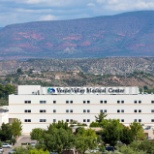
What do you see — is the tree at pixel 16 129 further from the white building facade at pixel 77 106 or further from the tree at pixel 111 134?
the tree at pixel 111 134

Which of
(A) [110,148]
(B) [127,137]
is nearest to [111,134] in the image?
(B) [127,137]

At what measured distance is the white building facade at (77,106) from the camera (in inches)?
4382

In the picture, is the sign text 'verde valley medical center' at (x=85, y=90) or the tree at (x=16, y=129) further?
the sign text 'verde valley medical center' at (x=85, y=90)

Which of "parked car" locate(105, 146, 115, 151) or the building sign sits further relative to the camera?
the building sign

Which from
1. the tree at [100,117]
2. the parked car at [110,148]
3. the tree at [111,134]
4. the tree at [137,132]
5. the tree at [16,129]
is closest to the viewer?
the parked car at [110,148]

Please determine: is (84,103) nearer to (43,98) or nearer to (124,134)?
(43,98)

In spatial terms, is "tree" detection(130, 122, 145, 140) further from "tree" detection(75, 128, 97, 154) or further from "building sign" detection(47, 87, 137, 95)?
"building sign" detection(47, 87, 137, 95)

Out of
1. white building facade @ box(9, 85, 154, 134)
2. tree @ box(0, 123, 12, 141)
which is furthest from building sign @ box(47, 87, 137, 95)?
tree @ box(0, 123, 12, 141)

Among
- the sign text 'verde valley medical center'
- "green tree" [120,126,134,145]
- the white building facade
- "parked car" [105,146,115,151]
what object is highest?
the sign text 'verde valley medical center'

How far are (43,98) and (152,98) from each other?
16316 millimetres

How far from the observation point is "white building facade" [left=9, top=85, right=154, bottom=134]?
111312mm

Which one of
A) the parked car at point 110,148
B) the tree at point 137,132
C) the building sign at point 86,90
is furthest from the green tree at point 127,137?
the building sign at point 86,90

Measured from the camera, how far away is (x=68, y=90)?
112312mm

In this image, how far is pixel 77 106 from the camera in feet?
367
